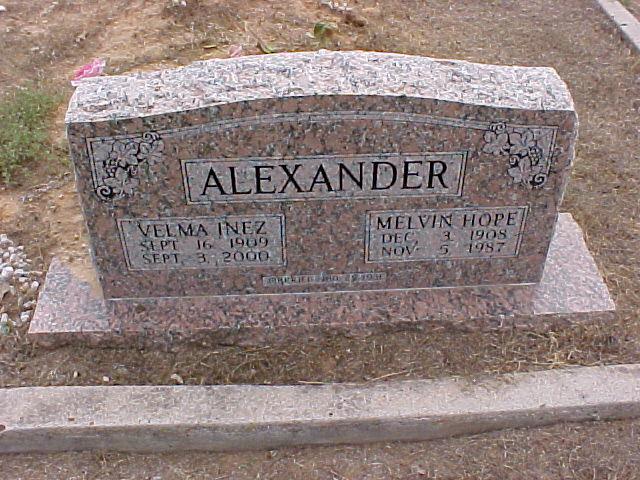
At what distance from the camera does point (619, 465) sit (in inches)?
105

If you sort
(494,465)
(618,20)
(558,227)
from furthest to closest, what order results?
1. (618,20)
2. (558,227)
3. (494,465)

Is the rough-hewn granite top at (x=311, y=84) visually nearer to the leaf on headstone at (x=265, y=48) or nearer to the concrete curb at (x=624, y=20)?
the leaf on headstone at (x=265, y=48)

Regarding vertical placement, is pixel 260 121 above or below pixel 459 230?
above

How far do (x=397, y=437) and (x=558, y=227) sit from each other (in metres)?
1.38

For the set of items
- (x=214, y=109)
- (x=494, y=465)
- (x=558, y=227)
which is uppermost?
(x=214, y=109)

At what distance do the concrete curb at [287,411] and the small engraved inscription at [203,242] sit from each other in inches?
19.7

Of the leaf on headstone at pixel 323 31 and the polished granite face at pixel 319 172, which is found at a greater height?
the polished granite face at pixel 319 172

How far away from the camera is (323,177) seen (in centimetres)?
271

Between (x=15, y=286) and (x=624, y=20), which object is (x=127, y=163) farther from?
(x=624, y=20)

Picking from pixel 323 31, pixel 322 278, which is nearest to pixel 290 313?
pixel 322 278

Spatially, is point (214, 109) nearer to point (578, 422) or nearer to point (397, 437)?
point (397, 437)

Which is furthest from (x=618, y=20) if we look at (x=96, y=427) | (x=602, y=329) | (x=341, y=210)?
(x=96, y=427)

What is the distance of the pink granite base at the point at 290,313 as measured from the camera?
2.97 metres

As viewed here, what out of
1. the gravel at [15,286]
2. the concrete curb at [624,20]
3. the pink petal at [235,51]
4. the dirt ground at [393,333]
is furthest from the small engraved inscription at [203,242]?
the concrete curb at [624,20]
